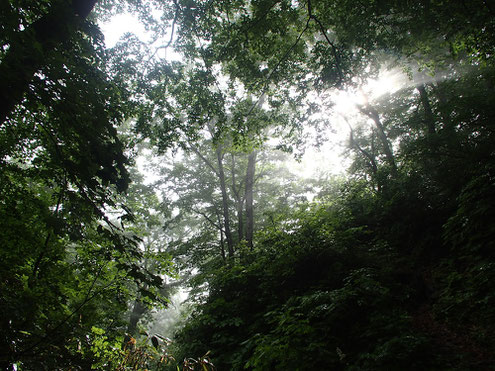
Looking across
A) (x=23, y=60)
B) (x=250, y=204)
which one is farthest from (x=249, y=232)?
(x=23, y=60)

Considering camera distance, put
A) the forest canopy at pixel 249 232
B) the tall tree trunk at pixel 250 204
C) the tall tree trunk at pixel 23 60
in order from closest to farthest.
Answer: the tall tree trunk at pixel 23 60
the forest canopy at pixel 249 232
the tall tree trunk at pixel 250 204

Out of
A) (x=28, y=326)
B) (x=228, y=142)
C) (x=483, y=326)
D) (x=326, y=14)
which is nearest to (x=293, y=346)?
(x=483, y=326)

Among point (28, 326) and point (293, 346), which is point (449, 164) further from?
point (28, 326)

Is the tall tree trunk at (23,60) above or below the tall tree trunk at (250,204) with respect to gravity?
below

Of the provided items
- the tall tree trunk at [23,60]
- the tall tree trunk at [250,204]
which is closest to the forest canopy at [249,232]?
the tall tree trunk at [23,60]

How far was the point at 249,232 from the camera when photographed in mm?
10781

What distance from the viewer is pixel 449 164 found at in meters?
5.26

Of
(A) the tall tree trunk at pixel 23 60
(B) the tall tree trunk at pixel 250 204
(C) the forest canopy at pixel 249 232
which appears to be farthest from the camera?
(B) the tall tree trunk at pixel 250 204

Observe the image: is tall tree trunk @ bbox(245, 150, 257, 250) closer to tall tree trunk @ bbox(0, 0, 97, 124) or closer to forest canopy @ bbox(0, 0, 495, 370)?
forest canopy @ bbox(0, 0, 495, 370)

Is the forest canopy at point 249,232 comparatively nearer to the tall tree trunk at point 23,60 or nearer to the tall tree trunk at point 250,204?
the tall tree trunk at point 23,60

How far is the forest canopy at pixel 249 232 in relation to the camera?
8.58 ft

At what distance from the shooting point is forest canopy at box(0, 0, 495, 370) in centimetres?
262

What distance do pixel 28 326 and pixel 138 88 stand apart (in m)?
6.46

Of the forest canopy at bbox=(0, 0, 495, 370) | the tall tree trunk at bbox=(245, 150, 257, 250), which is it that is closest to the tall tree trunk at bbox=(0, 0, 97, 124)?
the forest canopy at bbox=(0, 0, 495, 370)
